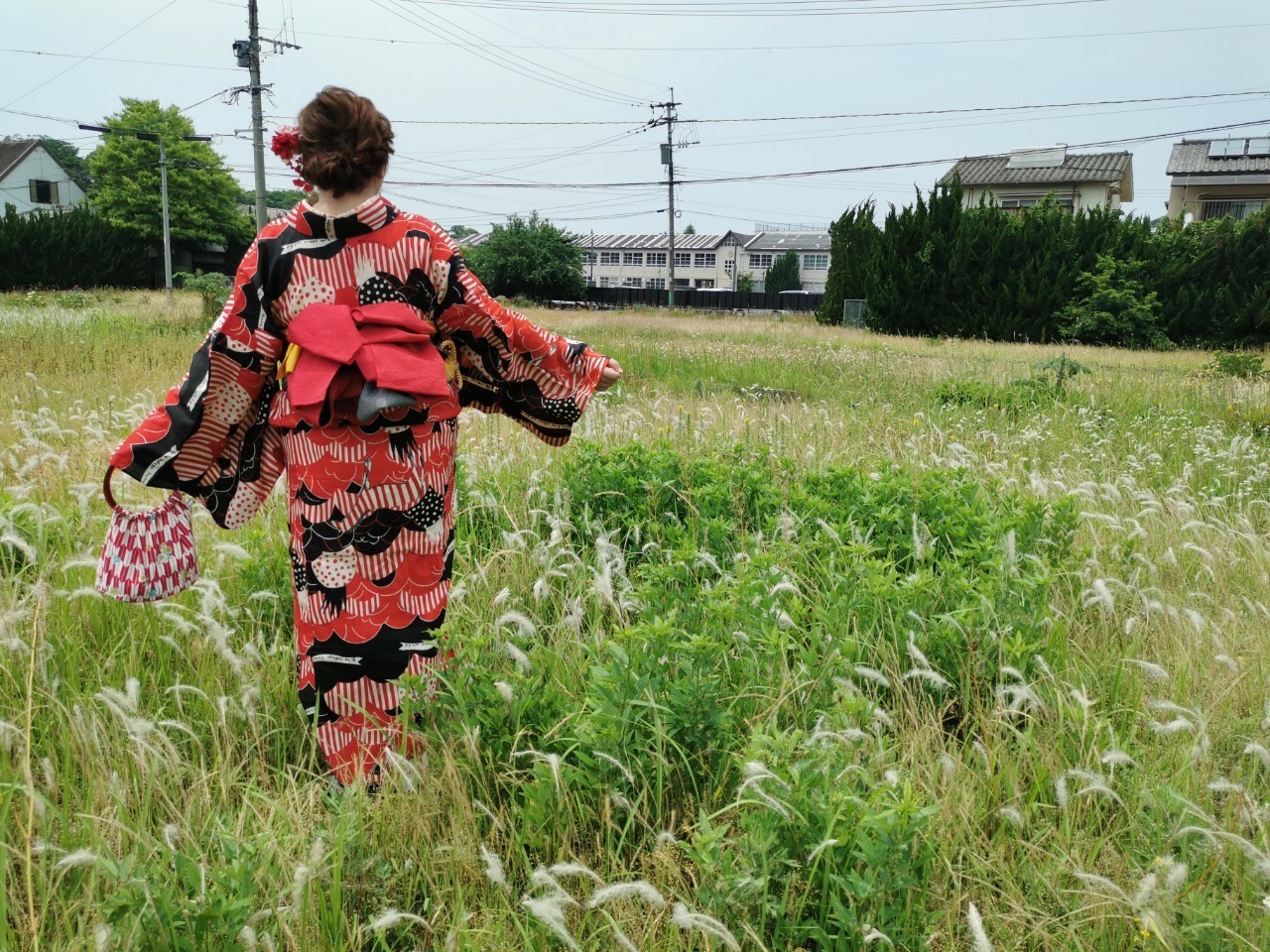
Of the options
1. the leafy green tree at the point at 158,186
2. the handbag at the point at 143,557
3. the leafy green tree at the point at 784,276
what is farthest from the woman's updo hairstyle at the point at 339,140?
the leafy green tree at the point at 784,276

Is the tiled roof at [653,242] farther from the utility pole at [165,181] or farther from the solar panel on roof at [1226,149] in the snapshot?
the solar panel on roof at [1226,149]

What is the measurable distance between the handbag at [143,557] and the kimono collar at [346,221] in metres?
0.89

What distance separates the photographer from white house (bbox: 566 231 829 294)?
95500 mm

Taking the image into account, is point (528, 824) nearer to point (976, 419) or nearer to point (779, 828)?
point (779, 828)

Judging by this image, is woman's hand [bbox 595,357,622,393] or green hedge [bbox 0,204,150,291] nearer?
woman's hand [bbox 595,357,622,393]

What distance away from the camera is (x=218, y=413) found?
9.07 feet

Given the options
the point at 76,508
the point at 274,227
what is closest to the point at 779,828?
the point at 274,227

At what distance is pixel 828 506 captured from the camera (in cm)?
427

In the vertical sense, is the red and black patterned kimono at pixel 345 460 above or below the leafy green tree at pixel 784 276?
below

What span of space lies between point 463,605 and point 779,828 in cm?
171

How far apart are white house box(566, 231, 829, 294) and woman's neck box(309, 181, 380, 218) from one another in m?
91.0

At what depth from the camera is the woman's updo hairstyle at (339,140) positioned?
2.51m

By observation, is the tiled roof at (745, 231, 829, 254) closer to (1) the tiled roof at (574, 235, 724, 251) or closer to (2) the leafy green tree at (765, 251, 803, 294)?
(1) the tiled roof at (574, 235, 724, 251)

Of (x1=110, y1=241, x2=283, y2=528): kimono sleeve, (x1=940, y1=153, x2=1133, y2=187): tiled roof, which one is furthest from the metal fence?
(x1=110, y1=241, x2=283, y2=528): kimono sleeve
